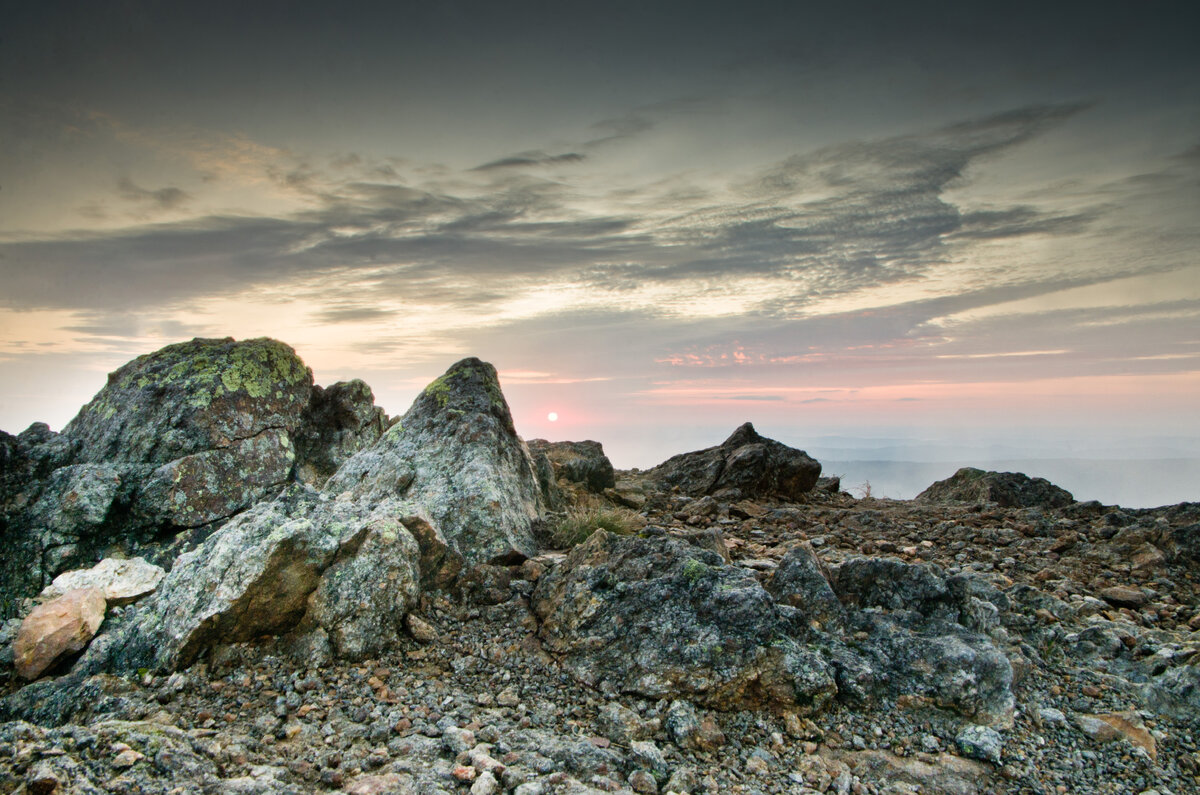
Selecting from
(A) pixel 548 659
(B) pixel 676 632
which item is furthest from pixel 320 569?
(B) pixel 676 632

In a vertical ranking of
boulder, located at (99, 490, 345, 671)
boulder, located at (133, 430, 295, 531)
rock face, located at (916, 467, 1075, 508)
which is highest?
boulder, located at (133, 430, 295, 531)

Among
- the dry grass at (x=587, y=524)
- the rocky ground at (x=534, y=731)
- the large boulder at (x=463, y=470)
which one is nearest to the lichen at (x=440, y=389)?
the large boulder at (x=463, y=470)

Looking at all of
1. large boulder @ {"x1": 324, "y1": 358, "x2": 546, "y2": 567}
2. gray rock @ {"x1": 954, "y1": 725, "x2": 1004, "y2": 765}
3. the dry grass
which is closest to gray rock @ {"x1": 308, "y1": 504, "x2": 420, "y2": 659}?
large boulder @ {"x1": 324, "y1": 358, "x2": 546, "y2": 567}

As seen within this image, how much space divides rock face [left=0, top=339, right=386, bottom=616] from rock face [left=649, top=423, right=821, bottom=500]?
8.92m

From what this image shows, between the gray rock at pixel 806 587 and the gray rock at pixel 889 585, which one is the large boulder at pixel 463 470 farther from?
the gray rock at pixel 889 585

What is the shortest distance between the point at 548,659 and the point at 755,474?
37.1 ft

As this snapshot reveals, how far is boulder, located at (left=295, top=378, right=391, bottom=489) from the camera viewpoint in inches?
555

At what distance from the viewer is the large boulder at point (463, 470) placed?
32.1 feet

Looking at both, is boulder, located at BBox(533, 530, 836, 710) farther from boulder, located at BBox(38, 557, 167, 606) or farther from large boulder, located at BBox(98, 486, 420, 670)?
boulder, located at BBox(38, 557, 167, 606)

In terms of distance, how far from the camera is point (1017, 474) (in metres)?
17.7

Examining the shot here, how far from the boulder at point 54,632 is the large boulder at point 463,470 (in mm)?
3231

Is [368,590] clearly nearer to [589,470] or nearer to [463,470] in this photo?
[463,470]

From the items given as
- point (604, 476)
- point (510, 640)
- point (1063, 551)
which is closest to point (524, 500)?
point (510, 640)

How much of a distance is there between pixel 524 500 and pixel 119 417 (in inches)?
324
